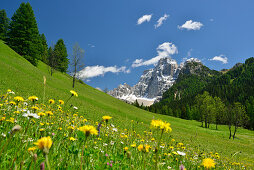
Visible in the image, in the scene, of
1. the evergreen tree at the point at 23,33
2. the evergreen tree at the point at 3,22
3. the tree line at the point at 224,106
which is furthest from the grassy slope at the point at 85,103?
the evergreen tree at the point at 3,22

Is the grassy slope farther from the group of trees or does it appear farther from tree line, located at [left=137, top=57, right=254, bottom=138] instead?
tree line, located at [left=137, top=57, right=254, bottom=138]

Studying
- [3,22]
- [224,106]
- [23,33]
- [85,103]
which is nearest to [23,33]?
[23,33]

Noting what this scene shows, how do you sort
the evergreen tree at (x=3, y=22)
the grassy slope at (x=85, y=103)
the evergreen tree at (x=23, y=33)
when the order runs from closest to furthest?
the grassy slope at (x=85, y=103) → the evergreen tree at (x=23, y=33) → the evergreen tree at (x=3, y=22)

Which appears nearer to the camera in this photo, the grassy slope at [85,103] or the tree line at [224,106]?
the grassy slope at [85,103]

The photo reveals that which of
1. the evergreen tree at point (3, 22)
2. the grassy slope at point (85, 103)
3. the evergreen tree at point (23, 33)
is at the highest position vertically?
the evergreen tree at point (3, 22)

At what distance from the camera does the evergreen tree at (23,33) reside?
37.1 metres

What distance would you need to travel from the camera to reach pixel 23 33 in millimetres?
37688

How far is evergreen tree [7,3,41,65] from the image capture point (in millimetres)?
37094

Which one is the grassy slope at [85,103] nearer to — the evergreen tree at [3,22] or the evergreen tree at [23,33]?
the evergreen tree at [23,33]

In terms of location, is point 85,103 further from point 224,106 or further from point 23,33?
point 224,106

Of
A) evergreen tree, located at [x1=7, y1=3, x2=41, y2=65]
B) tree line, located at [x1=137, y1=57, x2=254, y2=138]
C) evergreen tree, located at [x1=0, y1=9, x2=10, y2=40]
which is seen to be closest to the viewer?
evergreen tree, located at [x1=7, y1=3, x2=41, y2=65]

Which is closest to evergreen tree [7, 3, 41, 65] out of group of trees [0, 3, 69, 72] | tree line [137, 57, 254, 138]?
group of trees [0, 3, 69, 72]

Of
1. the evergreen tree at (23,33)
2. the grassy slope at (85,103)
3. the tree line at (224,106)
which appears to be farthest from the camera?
the tree line at (224,106)

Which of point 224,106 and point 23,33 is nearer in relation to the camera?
point 23,33
